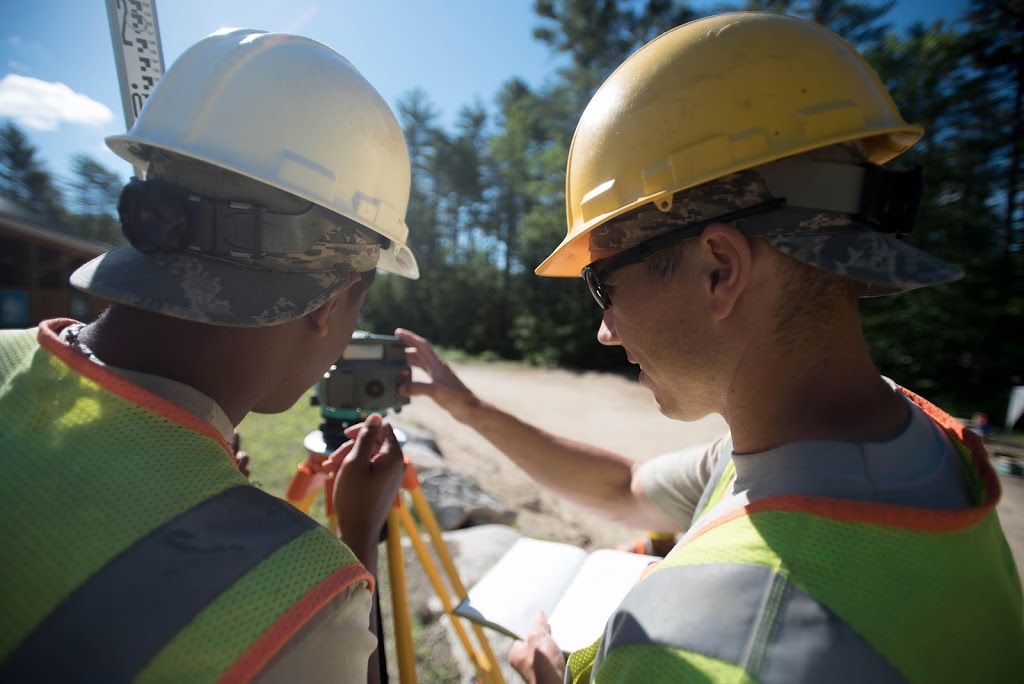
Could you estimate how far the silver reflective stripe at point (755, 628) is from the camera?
0.79 m

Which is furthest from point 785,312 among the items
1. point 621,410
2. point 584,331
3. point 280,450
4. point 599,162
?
point 584,331

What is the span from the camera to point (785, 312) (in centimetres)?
117

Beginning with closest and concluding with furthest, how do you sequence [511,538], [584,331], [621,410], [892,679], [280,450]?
[892,679] → [511,538] → [280,450] → [621,410] → [584,331]

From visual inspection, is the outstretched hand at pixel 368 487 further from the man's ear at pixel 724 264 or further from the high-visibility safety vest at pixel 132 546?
the man's ear at pixel 724 264

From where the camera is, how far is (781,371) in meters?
1.18

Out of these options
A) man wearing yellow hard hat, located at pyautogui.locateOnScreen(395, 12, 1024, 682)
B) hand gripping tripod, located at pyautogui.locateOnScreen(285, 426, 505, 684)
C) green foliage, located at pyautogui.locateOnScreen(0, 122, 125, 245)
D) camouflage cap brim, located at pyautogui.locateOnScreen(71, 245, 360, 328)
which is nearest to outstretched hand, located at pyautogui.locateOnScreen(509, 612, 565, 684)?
man wearing yellow hard hat, located at pyautogui.locateOnScreen(395, 12, 1024, 682)

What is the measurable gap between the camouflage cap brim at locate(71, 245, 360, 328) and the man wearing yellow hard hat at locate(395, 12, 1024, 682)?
2.64 ft

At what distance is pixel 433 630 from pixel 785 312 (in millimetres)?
3117

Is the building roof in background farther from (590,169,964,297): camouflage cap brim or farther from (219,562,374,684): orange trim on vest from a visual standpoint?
(590,169,964,297): camouflage cap brim

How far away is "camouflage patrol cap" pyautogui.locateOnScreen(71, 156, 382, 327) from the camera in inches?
43.4

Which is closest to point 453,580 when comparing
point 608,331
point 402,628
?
point 402,628

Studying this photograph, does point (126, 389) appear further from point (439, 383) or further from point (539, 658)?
point (439, 383)

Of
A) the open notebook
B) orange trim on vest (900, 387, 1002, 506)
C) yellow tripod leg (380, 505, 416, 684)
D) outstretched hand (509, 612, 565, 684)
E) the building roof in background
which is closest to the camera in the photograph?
orange trim on vest (900, 387, 1002, 506)

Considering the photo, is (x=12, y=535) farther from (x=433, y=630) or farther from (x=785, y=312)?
(x=433, y=630)
